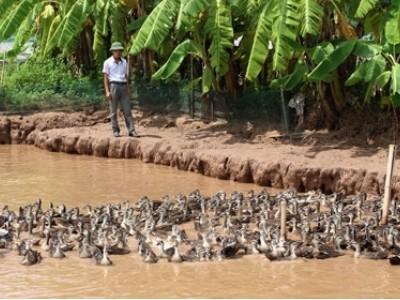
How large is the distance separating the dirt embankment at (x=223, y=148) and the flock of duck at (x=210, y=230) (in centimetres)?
162

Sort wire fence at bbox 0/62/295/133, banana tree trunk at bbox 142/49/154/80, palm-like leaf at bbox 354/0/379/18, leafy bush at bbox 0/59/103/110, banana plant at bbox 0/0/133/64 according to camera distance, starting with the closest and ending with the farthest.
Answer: palm-like leaf at bbox 354/0/379/18 → wire fence at bbox 0/62/295/133 → banana plant at bbox 0/0/133/64 → banana tree trunk at bbox 142/49/154/80 → leafy bush at bbox 0/59/103/110

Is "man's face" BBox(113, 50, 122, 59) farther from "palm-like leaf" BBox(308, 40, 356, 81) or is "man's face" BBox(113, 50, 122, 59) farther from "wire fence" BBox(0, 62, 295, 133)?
"palm-like leaf" BBox(308, 40, 356, 81)

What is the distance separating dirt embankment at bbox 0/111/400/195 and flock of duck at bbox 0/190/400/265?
1616 mm

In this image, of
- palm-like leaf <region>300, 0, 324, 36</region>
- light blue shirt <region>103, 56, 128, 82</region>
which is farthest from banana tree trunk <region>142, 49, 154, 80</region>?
palm-like leaf <region>300, 0, 324, 36</region>

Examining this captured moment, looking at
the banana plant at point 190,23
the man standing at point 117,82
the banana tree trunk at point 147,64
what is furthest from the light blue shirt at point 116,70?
the banana tree trunk at point 147,64

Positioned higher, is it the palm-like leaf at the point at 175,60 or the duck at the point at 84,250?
the palm-like leaf at the point at 175,60

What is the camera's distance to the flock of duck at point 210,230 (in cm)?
895

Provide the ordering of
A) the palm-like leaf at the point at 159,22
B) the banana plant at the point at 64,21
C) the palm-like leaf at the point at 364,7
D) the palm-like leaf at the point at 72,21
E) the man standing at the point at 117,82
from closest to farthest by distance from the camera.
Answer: the palm-like leaf at the point at 364,7
the palm-like leaf at the point at 159,22
the man standing at the point at 117,82
the palm-like leaf at the point at 72,21
the banana plant at the point at 64,21

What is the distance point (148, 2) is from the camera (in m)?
20.6

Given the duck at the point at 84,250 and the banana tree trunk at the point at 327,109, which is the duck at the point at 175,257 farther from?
the banana tree trunk at the point at 327,109

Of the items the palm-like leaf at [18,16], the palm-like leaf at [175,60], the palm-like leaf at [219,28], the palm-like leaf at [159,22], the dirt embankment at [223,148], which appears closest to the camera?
the dirt embankment at [223,148]

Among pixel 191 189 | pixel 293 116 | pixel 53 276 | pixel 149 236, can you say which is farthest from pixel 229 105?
pixel 53 276

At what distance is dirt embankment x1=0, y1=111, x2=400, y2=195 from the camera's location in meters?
13.3

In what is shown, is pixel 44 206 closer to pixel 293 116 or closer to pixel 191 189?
pixel 191 189
